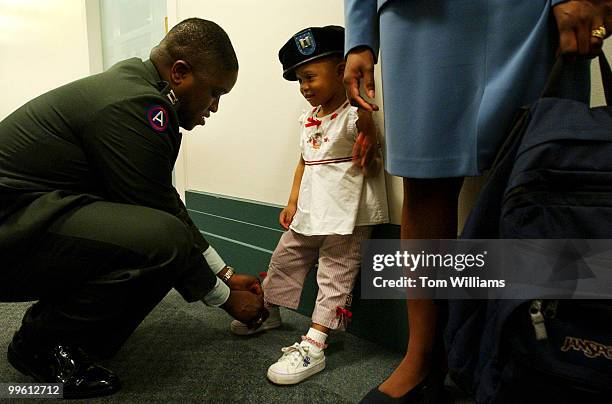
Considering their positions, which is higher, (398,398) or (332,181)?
(332,181)

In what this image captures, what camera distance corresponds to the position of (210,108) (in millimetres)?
999

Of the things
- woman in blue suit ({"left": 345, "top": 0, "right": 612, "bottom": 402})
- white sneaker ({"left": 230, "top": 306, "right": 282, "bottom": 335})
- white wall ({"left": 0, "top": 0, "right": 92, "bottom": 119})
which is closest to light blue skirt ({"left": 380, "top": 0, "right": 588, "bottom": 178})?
woman in blue suit ({"left": 345, "top": 0, "right": 612, "bottom": 402})

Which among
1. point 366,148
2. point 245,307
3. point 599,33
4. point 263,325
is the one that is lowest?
point 263,325

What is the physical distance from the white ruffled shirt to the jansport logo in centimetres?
52

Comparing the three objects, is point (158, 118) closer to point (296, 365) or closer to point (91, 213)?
point (91, 213)

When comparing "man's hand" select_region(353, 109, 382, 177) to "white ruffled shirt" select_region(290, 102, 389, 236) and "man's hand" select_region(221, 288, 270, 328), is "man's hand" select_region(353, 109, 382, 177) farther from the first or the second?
"man's hand" select_region(221, 288, 270, 328)

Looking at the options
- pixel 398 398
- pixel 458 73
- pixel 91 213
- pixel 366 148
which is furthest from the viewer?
pixel 366 148

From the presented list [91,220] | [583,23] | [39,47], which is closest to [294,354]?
[91,220]

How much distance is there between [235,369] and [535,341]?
0.62 meters

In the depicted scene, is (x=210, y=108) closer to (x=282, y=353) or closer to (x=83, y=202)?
(x=83, y=202)

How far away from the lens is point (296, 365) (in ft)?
2.88

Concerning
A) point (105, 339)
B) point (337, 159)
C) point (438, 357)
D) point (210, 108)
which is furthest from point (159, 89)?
point (438, 357)

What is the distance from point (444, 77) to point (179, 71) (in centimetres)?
55

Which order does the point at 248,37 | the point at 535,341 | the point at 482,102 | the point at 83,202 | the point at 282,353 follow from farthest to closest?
1. the point at 248,37
2. the point at 282,353
3. the point at 83,202
4. the point at 482,102
5. the point at 535,341
